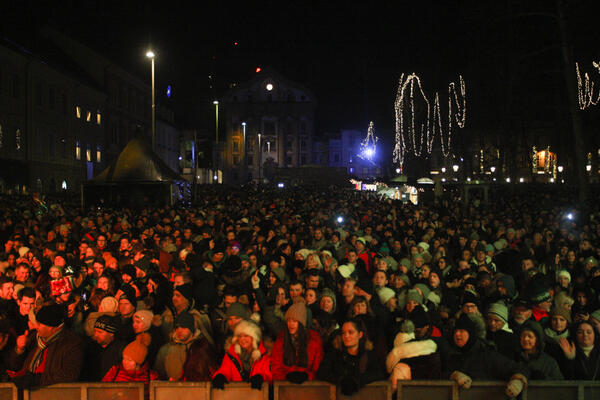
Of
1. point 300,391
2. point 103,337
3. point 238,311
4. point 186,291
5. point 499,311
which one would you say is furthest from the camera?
point 186,291

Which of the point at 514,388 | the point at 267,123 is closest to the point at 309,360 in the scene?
the point at 514,388


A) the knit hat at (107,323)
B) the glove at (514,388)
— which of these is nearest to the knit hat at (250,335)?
the knit hat at (107,323)

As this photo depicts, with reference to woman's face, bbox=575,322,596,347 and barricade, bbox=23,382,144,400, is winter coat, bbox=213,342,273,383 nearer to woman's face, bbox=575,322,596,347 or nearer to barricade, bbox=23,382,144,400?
barricade, bbox=23,382,144,400

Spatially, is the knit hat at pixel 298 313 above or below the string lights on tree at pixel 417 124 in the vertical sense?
below

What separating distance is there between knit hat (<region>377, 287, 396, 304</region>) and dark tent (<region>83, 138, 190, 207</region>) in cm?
1862

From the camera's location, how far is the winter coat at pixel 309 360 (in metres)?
5.10

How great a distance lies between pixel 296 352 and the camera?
5.18 meters

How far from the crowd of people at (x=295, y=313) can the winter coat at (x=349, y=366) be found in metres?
0.01

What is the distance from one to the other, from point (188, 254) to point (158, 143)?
57539 millimetres

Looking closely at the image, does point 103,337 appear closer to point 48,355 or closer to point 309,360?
point 48,355

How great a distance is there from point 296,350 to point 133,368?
1390 millimetres

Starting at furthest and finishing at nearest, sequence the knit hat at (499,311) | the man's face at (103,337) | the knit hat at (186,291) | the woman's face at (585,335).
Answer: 1. the knit hat at (186,291)
2. the knit hat at (499,311)
3. the man's face at (103,337)
4. the woman's face at (585,335)

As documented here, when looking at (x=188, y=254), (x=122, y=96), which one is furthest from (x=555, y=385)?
(x=122, y=96)

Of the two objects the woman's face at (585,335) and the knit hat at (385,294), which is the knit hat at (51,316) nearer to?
the knit hat at (385,294)
